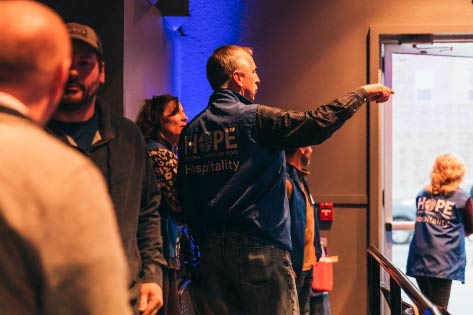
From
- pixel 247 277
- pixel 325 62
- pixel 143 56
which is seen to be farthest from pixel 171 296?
pixel 325 62

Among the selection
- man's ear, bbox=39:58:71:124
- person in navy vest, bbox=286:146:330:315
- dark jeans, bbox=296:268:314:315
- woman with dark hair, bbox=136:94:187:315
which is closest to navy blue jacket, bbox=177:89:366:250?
woman with dark hair, bbox=136:94:187:315

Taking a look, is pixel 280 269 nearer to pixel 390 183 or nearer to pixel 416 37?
pixel 390 183

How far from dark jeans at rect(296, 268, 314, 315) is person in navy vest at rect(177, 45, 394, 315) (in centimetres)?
122

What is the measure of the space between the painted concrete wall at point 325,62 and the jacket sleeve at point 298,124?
7.63ft

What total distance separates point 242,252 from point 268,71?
263 cm

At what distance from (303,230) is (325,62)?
1.81 m

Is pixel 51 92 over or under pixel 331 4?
under

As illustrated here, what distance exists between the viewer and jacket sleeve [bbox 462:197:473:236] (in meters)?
5.04

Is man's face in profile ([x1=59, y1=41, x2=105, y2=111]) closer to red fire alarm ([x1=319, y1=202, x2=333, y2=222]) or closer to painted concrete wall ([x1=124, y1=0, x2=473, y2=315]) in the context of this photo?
painted concrete wall ([x1=124, y1=0, x2=473, y2=315])

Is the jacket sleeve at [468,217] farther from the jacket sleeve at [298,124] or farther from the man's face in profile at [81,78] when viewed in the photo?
the man's face in profile at [81,78]

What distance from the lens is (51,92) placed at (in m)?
1.03

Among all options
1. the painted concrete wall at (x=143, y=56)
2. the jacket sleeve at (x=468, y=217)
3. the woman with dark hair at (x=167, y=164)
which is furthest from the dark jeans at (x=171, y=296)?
the jacket sleeve at (x=468, y=217)

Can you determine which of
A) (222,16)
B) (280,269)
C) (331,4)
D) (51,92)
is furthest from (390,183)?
(51,92)

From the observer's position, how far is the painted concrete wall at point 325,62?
4801 millimetres
